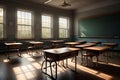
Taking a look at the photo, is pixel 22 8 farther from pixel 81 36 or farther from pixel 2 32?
pixel 81 36

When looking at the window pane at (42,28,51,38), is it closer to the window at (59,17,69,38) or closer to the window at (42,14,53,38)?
the window at (42,14,53,38)

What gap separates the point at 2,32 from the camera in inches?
274

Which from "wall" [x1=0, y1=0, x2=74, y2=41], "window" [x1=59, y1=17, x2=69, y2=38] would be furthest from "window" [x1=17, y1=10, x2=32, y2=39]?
"window" [x1=59, y1=17, x2=69, y2=38]

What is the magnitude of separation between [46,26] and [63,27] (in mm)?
1874

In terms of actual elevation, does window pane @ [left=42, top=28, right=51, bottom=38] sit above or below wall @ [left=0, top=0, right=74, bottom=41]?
below

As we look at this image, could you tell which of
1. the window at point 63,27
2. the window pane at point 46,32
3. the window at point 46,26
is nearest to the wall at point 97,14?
the window at point 63,27

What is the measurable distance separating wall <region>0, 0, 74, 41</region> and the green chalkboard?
1.52 m

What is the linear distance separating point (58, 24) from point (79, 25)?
6.29ft

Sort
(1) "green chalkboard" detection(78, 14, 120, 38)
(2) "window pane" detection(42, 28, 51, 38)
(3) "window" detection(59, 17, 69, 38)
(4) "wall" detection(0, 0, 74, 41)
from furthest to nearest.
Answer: (3) "window" detection(59, 17, 69, 38) < (2) "window pane" detection(42, 28, 51, 38) < (1) "green chalkboard" detection(78, 14, 120, 38) < (4) "wall" detection(0, 0, 74, 41)

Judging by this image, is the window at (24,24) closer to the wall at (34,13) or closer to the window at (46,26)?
the wall at (34,13)

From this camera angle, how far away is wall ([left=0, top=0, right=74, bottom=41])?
704 centimetres

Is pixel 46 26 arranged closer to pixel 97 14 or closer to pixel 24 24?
pixel 24 24

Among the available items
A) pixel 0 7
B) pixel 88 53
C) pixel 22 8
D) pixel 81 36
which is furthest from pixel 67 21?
pixel 88 53

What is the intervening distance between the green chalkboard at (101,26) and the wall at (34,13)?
5.00 feet
